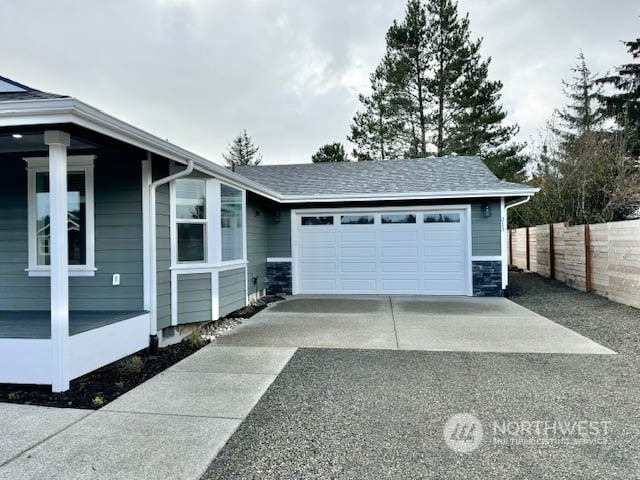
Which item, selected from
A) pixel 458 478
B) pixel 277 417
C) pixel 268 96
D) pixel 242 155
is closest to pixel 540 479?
pixel 458 478

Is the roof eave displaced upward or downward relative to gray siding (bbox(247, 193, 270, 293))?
upward

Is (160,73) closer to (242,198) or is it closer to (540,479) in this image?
(242,198)

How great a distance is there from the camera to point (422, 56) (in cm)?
1861

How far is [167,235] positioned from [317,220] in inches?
202

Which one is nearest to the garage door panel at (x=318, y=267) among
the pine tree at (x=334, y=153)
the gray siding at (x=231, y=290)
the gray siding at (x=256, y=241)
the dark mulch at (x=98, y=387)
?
the gray siding at (x=256, y=241)

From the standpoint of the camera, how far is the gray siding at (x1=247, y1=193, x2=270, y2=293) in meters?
8.66

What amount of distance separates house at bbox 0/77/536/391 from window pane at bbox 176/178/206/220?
0.02 meters

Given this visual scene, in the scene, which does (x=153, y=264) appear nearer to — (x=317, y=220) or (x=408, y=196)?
(x=317, y=220)

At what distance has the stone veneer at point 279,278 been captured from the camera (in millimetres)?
10172

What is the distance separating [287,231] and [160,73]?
6.84m

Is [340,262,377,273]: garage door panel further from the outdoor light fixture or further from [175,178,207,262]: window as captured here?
[175,178,207,262]: window

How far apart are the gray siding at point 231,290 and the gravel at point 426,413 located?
6.87 ft

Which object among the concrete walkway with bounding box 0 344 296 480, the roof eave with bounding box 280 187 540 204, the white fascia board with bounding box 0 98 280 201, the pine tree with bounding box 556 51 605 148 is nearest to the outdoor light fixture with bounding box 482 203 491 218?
the roof eave with bounding box 280 187 540 204

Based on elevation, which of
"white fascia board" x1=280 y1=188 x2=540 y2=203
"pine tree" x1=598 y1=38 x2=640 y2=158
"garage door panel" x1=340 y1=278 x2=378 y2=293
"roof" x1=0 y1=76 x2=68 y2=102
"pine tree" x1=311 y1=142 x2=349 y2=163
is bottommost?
"garage door panel" x1=340 y1=278 x2=378 y2=293
